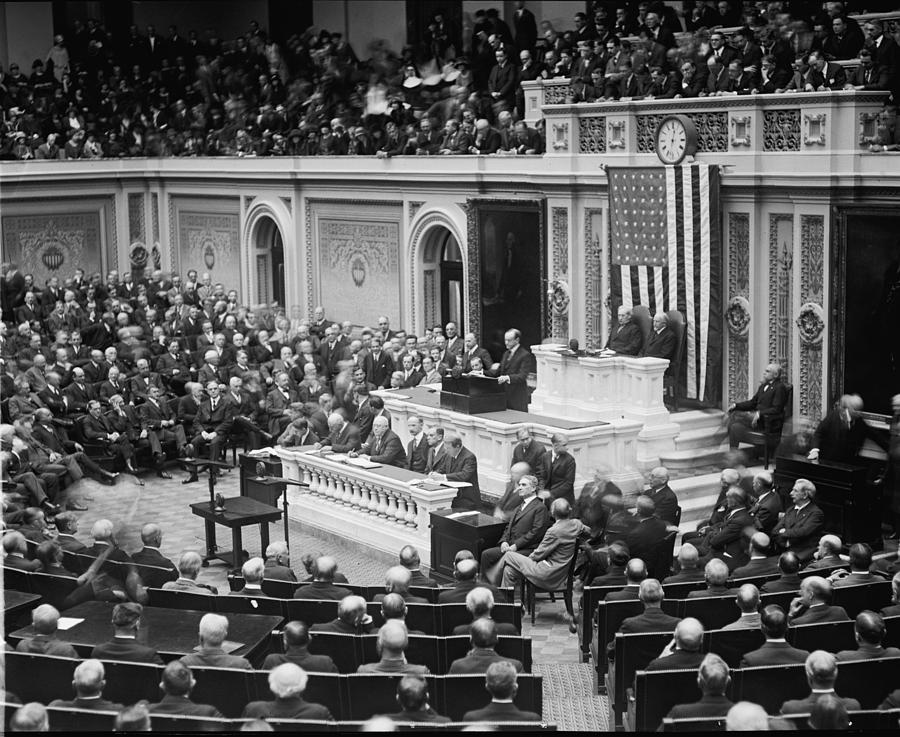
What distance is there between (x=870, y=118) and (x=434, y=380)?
288 inches

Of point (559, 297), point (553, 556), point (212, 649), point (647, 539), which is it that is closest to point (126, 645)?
point (212, 649)

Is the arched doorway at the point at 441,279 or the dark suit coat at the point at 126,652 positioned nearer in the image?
the dark suit coat at the point at 126,652

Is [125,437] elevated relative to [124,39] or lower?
lower

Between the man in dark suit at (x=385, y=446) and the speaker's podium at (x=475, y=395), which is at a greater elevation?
the speaker's podium at (x=475, y=395)

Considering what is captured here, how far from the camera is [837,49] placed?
1798 centimetres

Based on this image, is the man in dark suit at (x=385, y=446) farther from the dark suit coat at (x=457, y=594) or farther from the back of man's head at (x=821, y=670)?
the back of man's head at (x=821, y=670)

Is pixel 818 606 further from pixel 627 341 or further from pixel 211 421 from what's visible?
pixel 211 421

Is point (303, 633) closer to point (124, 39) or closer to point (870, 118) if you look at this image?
point (870, 118)

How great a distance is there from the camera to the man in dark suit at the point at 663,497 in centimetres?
1315

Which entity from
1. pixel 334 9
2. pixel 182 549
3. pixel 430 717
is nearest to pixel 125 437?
pixel 182 549

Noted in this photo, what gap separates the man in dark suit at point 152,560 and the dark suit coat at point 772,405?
8086mm

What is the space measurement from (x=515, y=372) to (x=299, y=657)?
10.4 metres

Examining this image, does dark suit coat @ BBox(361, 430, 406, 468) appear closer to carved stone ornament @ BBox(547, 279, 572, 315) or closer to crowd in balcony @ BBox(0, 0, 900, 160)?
carved stone ornament @ BBox(547, 279, 572, 315)

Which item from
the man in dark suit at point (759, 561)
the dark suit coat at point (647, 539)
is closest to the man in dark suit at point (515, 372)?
the dark suit coat at point (647, 539)
